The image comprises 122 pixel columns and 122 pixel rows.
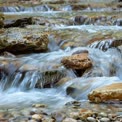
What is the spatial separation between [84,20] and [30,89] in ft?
26.8

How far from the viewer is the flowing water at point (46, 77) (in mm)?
6934

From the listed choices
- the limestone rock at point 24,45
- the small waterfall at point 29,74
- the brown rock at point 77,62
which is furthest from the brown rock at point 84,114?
the limestone rock at point 24,45

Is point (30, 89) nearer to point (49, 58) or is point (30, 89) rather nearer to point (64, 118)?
point (49, 58)

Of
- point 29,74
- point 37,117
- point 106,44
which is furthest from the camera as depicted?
point 106,44

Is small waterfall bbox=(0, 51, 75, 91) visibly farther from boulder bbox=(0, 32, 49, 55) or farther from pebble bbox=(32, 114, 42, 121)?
pebble bbox=(32, 114, 42, 121)

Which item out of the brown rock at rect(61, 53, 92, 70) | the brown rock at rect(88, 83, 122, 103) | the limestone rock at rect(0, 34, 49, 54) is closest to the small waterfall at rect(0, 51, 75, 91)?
the brown rock at rect(61, 53, 92, 70)

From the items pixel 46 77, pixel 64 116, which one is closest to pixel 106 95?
pixel 64 116

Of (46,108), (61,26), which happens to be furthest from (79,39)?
(46,108)

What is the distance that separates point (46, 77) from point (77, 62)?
88 centimetres

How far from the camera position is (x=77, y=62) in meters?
8.21

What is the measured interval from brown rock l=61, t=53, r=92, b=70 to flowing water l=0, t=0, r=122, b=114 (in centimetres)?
14

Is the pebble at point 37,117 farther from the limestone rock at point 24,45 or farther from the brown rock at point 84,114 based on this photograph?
the limestone rock at point 24,45

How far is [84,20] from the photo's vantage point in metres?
15.3

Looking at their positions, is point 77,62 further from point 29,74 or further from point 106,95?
point 106,95
